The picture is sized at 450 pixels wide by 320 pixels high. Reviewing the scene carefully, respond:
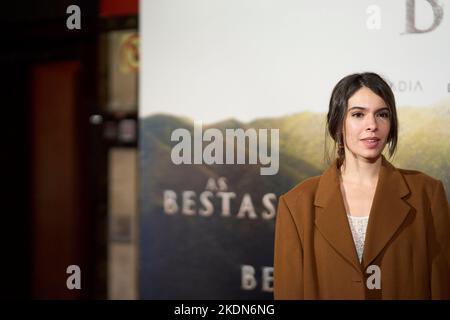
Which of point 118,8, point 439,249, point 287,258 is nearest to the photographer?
point 439,249

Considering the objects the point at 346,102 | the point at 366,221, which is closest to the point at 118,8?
the point at 346,102

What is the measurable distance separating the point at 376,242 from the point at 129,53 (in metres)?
1.27

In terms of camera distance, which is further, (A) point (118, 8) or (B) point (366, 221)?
(A) point (118, 8)

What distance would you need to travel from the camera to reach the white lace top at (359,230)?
169cm

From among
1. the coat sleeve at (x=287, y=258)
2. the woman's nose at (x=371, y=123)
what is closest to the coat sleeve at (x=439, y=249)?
the woman's nose at (x=371, y=123)

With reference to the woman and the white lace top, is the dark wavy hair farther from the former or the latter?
the white lace top

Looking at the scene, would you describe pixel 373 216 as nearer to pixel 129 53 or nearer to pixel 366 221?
pixel 366 221

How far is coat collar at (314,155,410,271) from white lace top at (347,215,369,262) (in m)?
0.02

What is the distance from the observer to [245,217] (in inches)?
74.1

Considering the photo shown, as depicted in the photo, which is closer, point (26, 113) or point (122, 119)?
point (122, 119)

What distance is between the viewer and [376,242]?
167 cm
